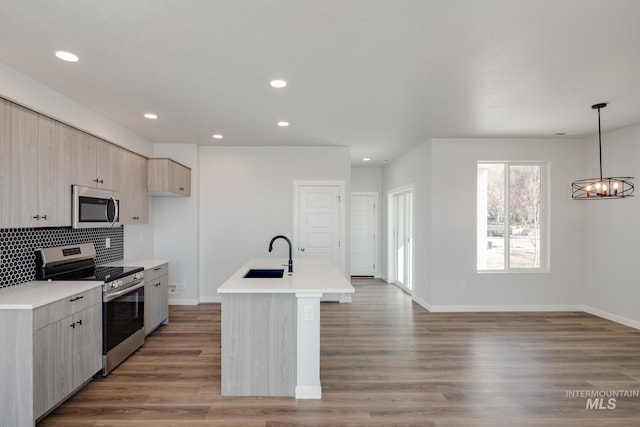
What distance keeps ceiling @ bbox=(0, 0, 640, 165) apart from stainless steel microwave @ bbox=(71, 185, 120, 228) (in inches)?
38.5

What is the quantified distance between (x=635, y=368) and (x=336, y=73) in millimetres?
3960

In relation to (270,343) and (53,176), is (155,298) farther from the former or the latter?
(270,343)

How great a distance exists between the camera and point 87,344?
2686 mm

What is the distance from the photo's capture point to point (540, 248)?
5.12m

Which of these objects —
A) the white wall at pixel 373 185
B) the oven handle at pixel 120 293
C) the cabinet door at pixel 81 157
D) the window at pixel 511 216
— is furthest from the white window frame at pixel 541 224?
the cabinet door at pixel 81 157

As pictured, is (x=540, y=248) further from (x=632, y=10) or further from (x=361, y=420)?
(x=361, y=420)

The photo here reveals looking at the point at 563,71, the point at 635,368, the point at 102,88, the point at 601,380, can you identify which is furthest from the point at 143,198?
the point at 635,368

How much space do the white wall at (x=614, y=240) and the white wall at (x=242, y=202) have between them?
4.22m

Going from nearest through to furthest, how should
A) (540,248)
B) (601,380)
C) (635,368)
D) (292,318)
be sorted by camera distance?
(292,318) < (601,380) < (635,368) < (540,248)

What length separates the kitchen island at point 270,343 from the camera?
2623 millimetres

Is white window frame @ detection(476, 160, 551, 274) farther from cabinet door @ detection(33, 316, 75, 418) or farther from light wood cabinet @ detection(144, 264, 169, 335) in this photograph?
cabinet door @ detection(33, 316, 75, 418)

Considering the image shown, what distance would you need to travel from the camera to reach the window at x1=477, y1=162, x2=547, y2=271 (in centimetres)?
510

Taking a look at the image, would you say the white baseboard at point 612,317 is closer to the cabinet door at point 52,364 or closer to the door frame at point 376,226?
the door frame at point 376,226

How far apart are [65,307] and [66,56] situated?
1.89m
